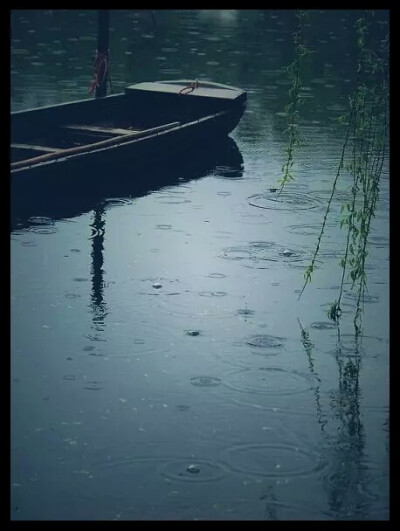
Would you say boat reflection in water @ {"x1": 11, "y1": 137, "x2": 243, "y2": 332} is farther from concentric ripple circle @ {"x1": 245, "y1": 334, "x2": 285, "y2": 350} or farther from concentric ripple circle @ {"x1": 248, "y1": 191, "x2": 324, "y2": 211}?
concentric ripple circle @ {"x1": 245, "y1": 334, "x2": 285, "y2": 350}

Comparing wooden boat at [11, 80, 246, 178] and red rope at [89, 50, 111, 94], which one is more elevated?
red rope at [89, 50, 111, 94]

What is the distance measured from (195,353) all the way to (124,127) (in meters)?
9.47

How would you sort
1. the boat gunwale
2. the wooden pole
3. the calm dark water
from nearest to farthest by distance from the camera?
the calm dark water, the boat gunwale, the wooden pole

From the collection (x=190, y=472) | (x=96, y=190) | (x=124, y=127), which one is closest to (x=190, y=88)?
(x=124, y=127)

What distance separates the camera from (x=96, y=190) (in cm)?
1380

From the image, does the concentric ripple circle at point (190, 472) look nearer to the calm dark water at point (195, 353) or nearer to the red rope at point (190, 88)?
the calm dark water at point (195, 353)

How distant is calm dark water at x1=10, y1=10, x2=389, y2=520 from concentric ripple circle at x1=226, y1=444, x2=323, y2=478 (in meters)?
0.01

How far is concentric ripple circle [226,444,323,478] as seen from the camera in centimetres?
644

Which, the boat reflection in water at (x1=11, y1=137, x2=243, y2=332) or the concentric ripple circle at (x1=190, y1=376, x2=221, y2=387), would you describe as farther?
the boat reflection in water at (x1=11, y1=137, x2=243, y2=332)

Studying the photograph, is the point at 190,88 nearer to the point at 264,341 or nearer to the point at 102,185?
the point at 102,185

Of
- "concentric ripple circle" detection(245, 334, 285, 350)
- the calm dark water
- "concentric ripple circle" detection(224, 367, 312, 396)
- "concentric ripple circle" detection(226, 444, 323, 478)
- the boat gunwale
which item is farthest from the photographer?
the boat gunwale

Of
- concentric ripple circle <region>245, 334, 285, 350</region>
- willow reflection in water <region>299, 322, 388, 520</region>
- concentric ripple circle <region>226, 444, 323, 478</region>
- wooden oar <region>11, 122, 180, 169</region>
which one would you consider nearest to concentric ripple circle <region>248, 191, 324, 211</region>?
wooden oar <region>11, 122, 180, 169</region>

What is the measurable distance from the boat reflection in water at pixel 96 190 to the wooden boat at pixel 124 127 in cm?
19

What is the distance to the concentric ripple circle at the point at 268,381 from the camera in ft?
25.3
